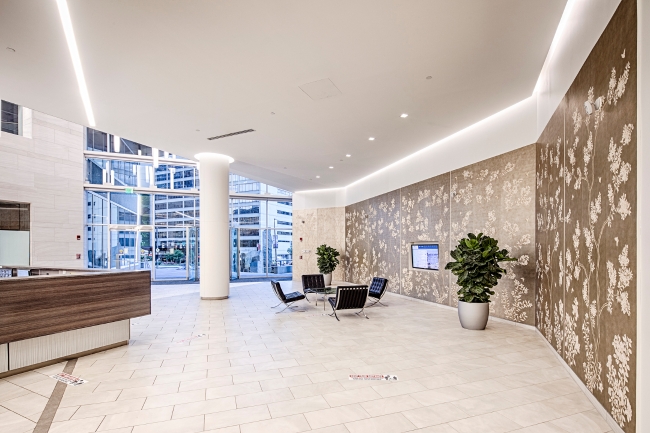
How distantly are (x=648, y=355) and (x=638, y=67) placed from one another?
2.00m

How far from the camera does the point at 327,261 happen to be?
45.3 feet

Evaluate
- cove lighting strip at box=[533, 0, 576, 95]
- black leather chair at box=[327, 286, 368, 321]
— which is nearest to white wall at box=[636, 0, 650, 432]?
cove lighting strip at box=[533, 0, 576, 95]

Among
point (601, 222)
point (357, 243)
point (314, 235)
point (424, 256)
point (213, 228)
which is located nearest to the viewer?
point (601, 222)

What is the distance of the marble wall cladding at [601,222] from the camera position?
257 centimetres

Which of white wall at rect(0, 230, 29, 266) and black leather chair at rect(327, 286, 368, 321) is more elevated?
white wall at rect(0, 230, 29, 266)

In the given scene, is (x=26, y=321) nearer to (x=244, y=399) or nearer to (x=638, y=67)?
(x=244, y=399)

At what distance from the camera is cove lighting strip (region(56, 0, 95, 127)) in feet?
11.8

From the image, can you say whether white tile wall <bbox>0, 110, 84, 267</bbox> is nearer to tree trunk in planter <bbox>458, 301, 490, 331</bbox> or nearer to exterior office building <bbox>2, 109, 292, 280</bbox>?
exterior office building <bbox>2, 109, 292, 280</bbox>

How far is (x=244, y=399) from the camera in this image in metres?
3.46

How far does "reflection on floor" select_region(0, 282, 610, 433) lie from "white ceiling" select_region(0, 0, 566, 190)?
405 cm

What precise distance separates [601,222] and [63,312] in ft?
20.5

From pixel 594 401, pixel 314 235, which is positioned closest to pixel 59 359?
pixel 594 401

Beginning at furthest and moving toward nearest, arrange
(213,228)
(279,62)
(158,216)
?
(158,216) → (213,228) → (279,62)

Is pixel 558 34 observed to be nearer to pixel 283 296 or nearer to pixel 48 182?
pixel 283 296
